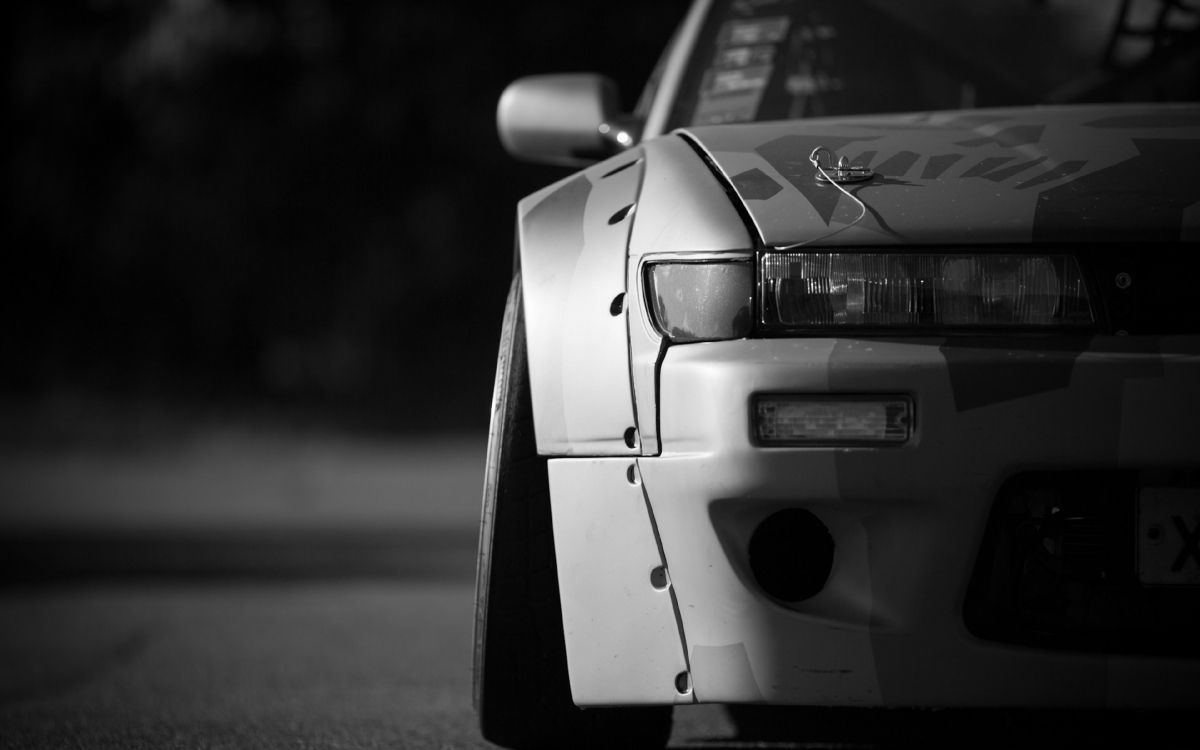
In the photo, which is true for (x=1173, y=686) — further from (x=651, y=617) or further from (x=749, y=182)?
(x=749, y=182)

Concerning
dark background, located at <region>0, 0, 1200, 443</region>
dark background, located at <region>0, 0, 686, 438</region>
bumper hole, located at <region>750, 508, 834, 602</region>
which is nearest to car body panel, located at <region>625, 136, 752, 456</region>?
bumper hole, located at <region>750, 508, 834, 602</region>

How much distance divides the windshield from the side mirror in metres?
0.14

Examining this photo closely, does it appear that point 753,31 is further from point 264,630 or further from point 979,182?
point 264,630

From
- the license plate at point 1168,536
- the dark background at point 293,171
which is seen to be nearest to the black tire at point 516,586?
the license plate at point 1168,536

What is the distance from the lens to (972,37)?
3.73 meters

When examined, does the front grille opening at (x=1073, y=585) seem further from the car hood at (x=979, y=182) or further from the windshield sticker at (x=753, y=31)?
the windshield sticker at (x=753, y=31)

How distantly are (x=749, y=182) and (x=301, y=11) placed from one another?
1086cm

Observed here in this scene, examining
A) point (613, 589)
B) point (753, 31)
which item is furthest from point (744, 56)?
point (613, 589)

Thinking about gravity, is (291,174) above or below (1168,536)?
below

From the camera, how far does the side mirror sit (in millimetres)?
3590

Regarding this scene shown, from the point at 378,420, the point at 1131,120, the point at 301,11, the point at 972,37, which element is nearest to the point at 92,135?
the point at 301,11

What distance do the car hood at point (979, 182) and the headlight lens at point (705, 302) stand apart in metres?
0.07

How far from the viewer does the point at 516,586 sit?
101 inches

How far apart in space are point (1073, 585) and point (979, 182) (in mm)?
580
